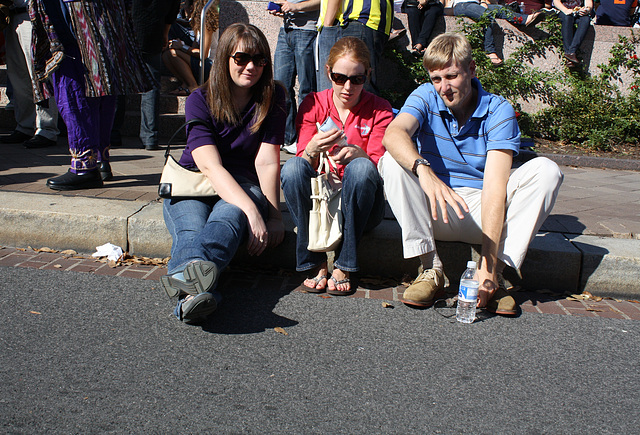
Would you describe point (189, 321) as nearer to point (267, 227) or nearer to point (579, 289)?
point (267, 227)

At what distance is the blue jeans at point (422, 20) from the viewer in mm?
7500

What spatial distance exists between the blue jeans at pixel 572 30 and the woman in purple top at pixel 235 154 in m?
5.68

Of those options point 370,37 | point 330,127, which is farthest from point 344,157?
point 370,37

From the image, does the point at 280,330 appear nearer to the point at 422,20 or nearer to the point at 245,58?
the point at 245,58

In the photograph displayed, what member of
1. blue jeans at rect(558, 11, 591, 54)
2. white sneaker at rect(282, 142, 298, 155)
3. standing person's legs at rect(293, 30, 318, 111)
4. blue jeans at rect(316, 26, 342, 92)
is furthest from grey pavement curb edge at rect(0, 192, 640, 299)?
blue jeans at rect(558, 11, 591, 54)

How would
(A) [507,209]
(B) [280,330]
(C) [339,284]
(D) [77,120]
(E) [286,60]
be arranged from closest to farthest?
1. (B) [280,330]
2. (A) [507,209]
3. (C) [339,284]
4. (D) [77,120]
5. (E) [286,60]

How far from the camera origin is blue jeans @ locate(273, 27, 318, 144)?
5676 millimetres

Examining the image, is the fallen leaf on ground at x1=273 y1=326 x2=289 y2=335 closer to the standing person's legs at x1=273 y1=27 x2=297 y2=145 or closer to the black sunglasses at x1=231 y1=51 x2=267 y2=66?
the black sunglasses at x1=231 y1=51 x2=267 y2=66

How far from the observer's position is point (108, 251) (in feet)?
11.3

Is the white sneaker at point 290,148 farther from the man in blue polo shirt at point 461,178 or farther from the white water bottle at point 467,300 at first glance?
Result: the white water bottle at point 467,300

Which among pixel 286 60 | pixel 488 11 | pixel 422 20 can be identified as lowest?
pixel 286 60

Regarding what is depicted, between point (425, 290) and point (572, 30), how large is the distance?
6.11m

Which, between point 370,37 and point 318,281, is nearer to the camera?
point 318,281

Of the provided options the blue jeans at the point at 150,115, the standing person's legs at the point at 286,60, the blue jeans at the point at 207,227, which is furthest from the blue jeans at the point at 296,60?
the blue jeans at the point at 207,227
